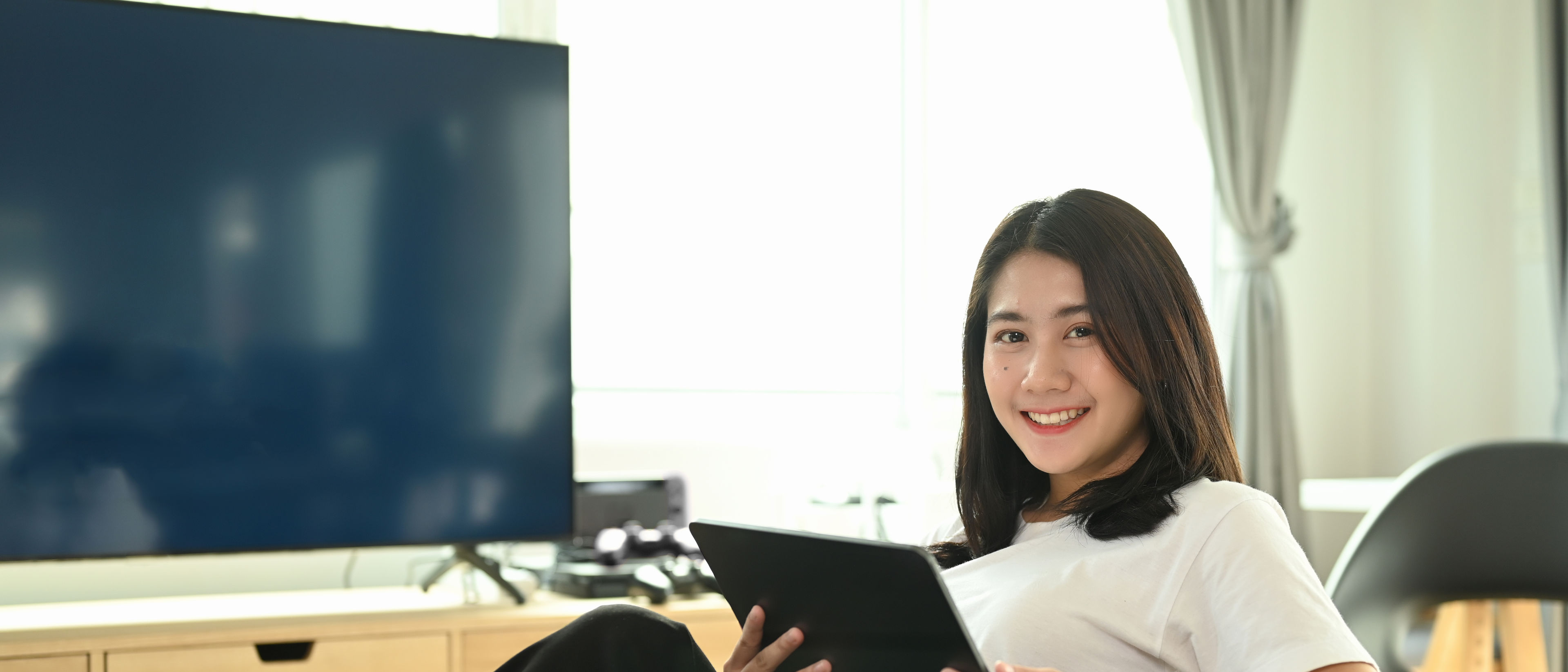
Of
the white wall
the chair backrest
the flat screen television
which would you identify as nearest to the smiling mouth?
the chair backrest

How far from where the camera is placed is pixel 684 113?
2.70 meters

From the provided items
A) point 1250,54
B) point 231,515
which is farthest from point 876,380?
point 231,515

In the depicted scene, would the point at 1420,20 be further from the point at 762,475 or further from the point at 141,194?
the point at 141,194

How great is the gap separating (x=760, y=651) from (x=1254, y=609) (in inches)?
19.3

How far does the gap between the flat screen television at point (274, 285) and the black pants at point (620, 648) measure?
867mm

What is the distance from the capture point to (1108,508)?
3.81ft

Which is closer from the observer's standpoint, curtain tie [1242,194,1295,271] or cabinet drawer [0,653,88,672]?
cabinet drawer [0,653,88,672]

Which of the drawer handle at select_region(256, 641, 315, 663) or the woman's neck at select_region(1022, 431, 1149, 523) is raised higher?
the woman's neck at select_region(1022, 431, 1149, 523)

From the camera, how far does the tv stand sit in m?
2.01

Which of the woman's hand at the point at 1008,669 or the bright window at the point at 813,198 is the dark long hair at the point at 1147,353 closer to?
the woman's hand at the point at 1008,669

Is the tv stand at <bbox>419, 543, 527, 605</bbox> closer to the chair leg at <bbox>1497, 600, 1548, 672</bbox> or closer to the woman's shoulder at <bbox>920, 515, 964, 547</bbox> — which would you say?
the woman's shoulder at <bbox>920, 515, 964, 547</bbox>

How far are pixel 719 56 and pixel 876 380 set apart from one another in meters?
0.86

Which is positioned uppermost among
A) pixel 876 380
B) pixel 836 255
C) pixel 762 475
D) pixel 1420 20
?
pixel 1420 20

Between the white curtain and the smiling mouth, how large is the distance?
1750 millimetres
